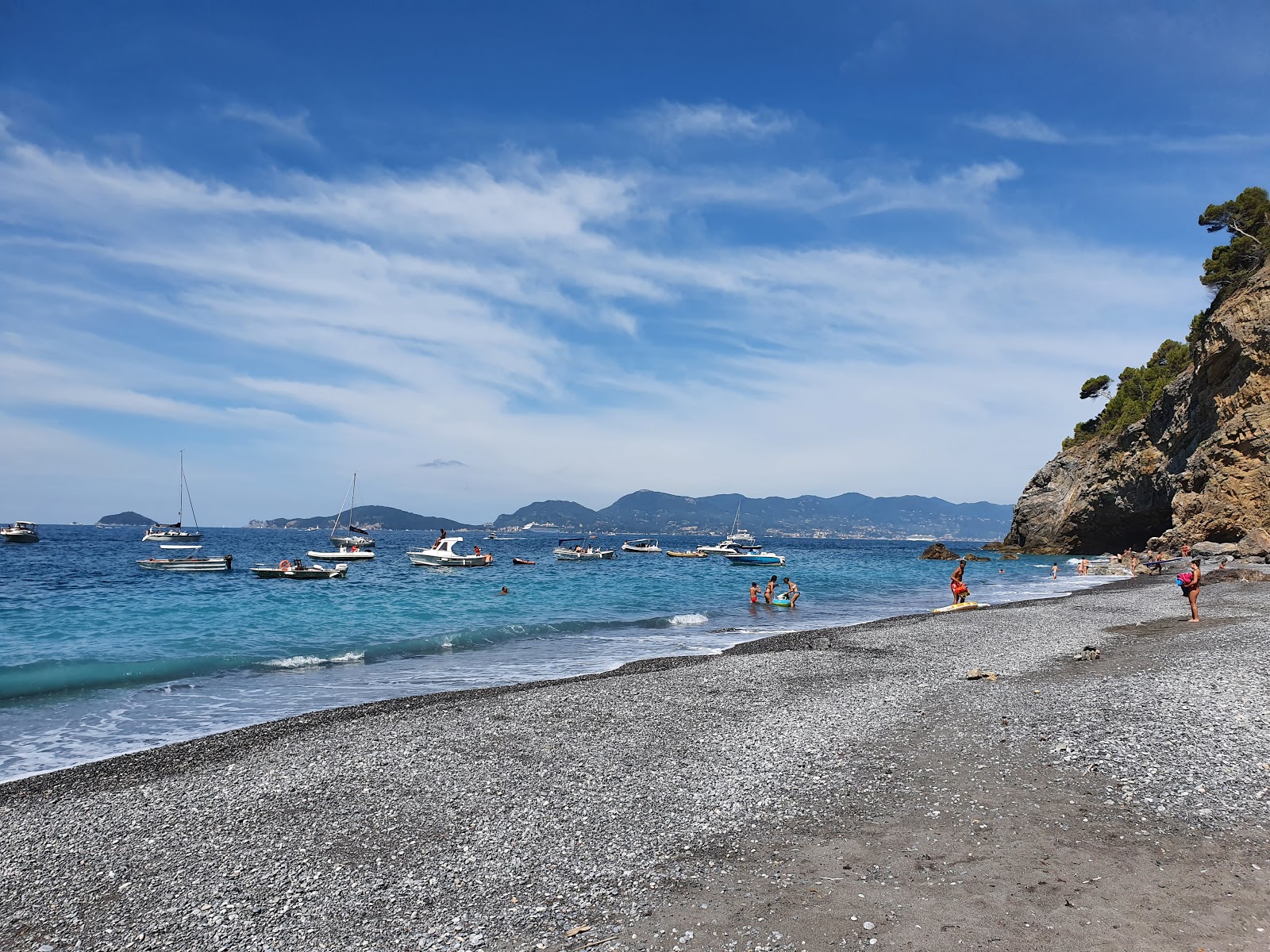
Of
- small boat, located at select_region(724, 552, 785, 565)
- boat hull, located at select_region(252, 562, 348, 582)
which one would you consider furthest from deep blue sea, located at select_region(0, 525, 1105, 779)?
small boat, located at select_region(724, 552, 785, 565)

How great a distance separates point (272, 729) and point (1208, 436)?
5798 centimetres

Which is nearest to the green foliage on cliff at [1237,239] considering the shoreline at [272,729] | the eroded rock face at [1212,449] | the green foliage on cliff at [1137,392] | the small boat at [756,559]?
the eroded rock face at [1212,449]

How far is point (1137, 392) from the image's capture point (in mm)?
83062

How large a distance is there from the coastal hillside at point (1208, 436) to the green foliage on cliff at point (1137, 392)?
10.6 inches

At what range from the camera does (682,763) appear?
32.2 feet

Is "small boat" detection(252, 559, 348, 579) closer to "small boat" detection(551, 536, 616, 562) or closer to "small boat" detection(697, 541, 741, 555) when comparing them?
"small boat" detection(551, 536, 616, 562)

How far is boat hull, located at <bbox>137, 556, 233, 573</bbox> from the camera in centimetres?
5734

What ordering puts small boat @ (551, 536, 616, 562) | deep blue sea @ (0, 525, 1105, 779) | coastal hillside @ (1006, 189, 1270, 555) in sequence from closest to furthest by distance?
deep blue sea @ (0, 525, 1105, 779)
coastal hillside @ (1006, 189, 1270, 555)
small boat @ (551, 536, 616, 562)

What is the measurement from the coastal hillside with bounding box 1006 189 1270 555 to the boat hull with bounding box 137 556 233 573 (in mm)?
70107

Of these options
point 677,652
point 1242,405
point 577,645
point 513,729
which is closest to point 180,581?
point 577,645

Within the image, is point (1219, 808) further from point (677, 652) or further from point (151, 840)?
point (677, 652)

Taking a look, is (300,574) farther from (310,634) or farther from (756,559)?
(756,559)

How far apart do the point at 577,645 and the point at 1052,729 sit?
15.8 metres

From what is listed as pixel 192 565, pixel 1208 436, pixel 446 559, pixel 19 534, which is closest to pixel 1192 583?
pixel 1208 436
